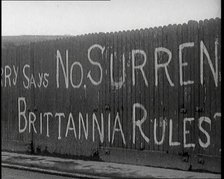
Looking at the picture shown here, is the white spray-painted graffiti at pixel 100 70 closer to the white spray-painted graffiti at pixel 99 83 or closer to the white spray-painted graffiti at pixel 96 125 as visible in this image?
the white spray-painted graffiti at pixel 99 83

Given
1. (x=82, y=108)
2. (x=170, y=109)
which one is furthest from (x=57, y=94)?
(x=170, y=109)

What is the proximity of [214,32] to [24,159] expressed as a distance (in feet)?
18.5

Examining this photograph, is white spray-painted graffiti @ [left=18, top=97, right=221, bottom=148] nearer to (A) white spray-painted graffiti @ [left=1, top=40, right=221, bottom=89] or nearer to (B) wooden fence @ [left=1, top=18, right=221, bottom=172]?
(B) wooden fence @ [left=1, top=18, right=221, bottom=172]

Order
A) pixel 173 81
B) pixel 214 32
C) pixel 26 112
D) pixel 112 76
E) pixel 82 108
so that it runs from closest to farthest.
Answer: pixel 214 32, pixel 173 81, pixel 112 76, pixel 82 108, pixel 26 112

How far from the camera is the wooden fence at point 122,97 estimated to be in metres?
8.51

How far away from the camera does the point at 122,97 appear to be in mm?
9961

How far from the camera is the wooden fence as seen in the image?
27.9 ft

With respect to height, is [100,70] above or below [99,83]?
above

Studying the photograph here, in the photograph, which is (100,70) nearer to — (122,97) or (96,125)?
(122,97)

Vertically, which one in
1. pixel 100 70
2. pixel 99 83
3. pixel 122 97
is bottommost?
pixel 122 97

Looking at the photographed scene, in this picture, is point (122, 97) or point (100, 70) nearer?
point (122, 97)

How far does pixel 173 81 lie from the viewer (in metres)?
9.00

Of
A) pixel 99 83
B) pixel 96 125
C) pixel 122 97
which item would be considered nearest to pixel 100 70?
pixel 99 83

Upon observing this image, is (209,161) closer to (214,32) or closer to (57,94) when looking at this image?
(214,32)
